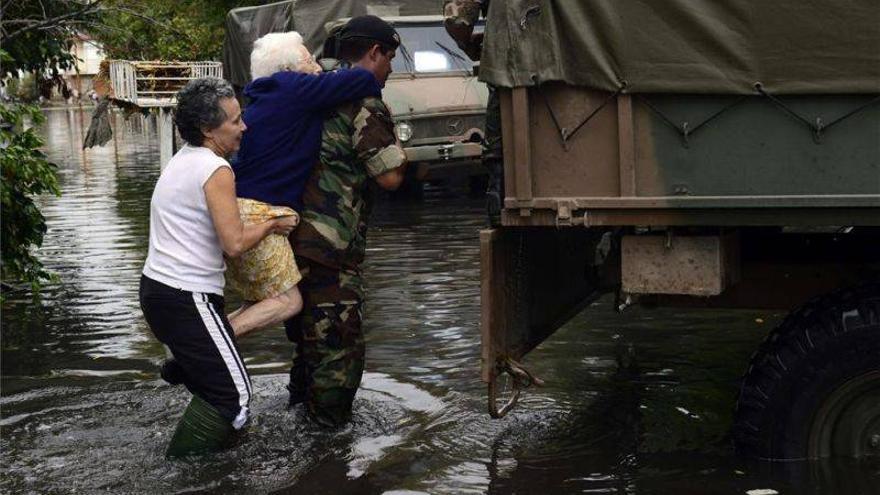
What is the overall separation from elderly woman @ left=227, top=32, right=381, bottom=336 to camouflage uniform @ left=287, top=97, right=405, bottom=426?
0.07 m

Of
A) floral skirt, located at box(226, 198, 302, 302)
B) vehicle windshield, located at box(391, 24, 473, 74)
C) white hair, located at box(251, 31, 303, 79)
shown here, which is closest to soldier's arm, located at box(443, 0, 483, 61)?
white hair, located at box(251, 31, 303, 79)

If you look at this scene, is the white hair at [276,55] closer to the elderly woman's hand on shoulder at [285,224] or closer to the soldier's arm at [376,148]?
the soldier's arm at [376,148]

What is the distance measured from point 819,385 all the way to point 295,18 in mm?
13089

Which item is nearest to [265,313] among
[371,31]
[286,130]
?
[286,130]

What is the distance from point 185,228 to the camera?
18.3ft

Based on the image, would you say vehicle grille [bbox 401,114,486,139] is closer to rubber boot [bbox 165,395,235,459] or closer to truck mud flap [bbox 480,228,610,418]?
truck mud flap [bbox 480,228,610,418]

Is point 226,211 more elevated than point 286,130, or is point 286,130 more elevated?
point 286,130

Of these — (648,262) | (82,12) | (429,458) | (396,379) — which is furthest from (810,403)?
(82,12)

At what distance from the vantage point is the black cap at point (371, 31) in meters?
6.12

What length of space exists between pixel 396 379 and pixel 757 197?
297cm

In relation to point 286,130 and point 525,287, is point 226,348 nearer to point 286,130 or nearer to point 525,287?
point 286,130

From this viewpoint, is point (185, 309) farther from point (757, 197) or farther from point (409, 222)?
point (409, 222)

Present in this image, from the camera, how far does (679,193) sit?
4848 millimetres

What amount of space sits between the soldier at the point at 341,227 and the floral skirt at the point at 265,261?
0.15m
